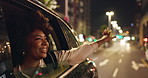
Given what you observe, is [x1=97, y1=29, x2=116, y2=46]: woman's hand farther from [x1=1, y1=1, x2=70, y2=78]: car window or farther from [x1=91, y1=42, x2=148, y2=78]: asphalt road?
[x1=91, y1=42, x2=148, y2=78]: asphalt road

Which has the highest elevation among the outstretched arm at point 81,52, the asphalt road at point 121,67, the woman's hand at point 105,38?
the woman's hand at point 105,38

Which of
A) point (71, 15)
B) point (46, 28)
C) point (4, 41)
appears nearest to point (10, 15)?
point (46, 28)

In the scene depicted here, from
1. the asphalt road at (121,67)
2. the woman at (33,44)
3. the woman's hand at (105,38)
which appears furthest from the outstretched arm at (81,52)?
the asphalt road at (121,67)

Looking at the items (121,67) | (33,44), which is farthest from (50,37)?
(121,67)

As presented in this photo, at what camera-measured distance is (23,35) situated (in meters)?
1.92

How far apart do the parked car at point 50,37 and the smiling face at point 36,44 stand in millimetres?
141

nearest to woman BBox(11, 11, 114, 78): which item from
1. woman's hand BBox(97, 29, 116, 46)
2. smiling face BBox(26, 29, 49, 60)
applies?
smiling face BBox(26, 29, 49, 60)

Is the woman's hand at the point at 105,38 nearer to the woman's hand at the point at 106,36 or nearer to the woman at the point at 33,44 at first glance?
the woman's hand at the point at 106,36

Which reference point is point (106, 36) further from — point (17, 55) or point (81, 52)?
point (17, 55)

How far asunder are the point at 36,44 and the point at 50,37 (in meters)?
1.06

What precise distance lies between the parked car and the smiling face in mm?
141

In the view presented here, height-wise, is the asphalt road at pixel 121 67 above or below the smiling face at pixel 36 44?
below

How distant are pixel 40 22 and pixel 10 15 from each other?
529 mm

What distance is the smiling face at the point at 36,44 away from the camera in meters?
1.75
